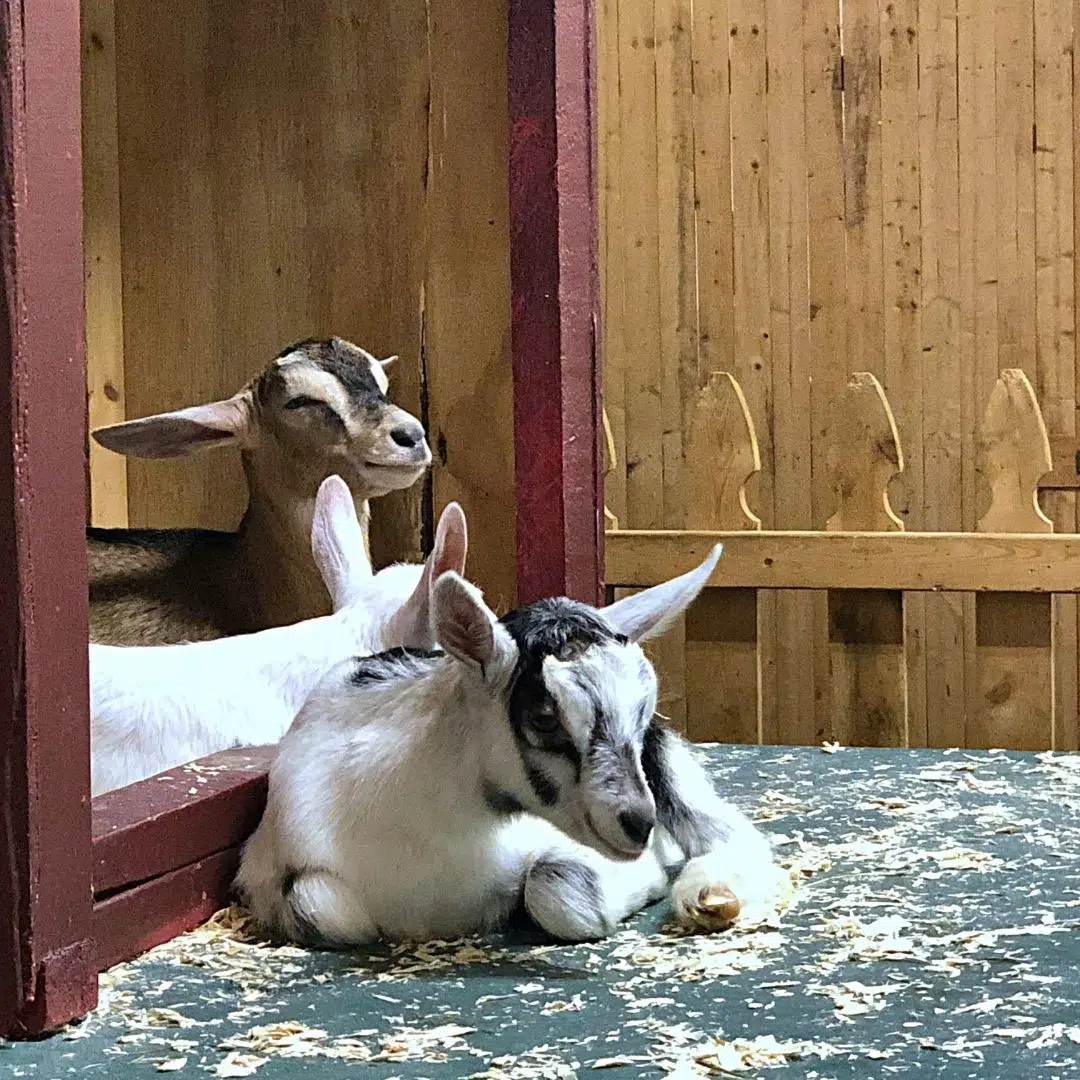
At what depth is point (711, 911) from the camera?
7.98 feet

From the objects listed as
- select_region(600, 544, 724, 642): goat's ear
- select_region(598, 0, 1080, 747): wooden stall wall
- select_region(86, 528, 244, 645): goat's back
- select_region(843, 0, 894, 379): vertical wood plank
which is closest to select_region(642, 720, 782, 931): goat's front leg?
select_region(600, 544, 724, 642): goat's ear

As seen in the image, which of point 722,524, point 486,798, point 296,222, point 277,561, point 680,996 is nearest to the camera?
point 680,996

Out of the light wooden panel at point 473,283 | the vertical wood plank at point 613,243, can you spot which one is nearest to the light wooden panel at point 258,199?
the light wooden panel at point 473,283

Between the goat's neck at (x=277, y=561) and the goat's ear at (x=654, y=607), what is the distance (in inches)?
57.3

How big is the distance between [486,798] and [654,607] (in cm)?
39

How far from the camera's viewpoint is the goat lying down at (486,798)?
2.26m

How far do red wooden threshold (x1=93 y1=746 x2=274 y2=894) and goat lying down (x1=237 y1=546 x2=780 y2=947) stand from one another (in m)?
0.07

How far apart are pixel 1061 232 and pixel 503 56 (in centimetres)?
282

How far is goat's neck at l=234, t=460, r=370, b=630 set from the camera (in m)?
3.94

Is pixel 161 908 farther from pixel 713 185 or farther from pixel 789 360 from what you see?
pixel 713 185

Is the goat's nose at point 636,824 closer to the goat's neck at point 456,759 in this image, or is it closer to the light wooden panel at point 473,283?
the goat's neck at point 456,759

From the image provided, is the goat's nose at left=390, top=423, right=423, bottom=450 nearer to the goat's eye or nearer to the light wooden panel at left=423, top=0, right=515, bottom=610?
the light wooden panel at left=423, top=0, right=515, bottom=610

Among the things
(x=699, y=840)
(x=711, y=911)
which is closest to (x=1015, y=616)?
(x=699, y=840)

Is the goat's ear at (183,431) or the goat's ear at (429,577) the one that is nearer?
the goat's ear at (429,577)
